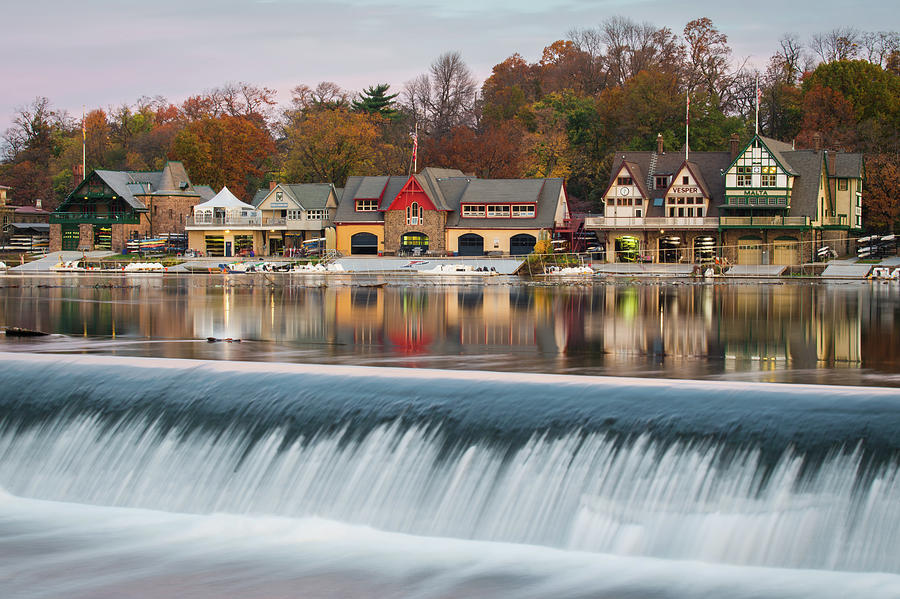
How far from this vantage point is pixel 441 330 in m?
28.9

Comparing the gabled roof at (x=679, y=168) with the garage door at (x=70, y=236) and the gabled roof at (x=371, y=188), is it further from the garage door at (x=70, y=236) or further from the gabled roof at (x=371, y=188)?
the garage door at (x=70, y=236)

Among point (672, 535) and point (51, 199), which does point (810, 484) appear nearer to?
point (672, 535)

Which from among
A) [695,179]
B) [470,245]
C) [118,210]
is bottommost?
[470,245]

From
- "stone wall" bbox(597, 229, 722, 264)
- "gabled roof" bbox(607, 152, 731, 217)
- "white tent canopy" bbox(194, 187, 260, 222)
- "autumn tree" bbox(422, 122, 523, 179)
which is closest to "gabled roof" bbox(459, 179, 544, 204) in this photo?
"gabled roof" bbox(607, 152, 731, 217)

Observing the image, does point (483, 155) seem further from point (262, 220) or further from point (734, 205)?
point (734, 205)

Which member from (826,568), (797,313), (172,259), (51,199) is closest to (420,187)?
(172,259)

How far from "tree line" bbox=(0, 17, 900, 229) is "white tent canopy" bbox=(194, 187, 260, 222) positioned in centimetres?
1063

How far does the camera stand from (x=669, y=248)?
69.1 meters

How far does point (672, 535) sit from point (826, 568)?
180 centimetres

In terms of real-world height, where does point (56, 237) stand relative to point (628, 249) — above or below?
above

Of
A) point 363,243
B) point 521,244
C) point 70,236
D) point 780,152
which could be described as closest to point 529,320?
point 521,244

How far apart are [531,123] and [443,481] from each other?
8357cm

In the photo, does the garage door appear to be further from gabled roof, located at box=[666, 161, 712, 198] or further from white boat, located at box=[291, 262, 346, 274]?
gabled roof, located at box=[666, 161, 712, 198]

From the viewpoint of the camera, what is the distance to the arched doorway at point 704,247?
67750mm
